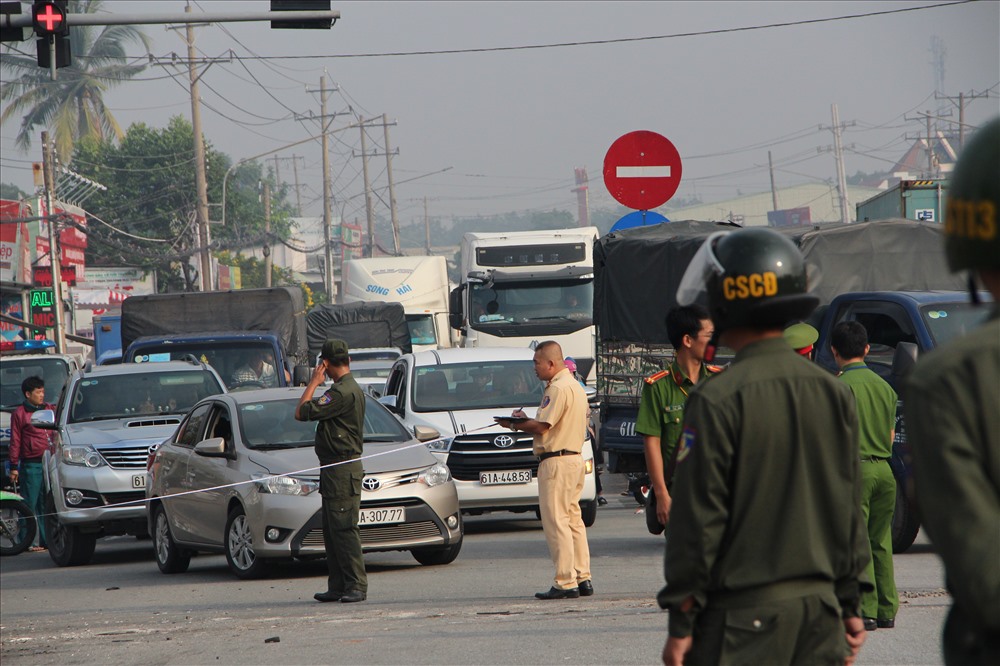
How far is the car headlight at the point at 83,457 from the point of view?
1475 centimetres

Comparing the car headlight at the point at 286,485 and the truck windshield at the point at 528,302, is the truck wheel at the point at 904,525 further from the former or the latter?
the truck windshield at the point at 528,302

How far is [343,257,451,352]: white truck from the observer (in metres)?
34.9

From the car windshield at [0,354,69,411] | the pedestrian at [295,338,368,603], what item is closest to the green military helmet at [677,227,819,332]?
the pedestrian at [295,338,368,603]

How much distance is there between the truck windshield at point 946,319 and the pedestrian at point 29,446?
1052 cm

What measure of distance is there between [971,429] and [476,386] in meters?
14.1

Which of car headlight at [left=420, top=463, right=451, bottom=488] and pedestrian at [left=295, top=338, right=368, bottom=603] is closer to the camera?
pedestrian at [left=295, top=338, right=368, bottom=603]

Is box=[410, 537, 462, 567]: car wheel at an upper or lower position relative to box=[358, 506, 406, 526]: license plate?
lower

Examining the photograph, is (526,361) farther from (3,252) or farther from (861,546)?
(3,252)

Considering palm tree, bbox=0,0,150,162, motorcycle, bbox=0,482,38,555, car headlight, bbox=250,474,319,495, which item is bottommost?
motorcycle, bbox=0,482,38,555

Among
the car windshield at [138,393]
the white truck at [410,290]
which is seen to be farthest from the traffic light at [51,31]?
the white truck at [410,290]

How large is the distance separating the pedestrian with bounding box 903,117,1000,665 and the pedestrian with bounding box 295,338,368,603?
8.14 m

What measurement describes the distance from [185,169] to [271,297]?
4849 cm

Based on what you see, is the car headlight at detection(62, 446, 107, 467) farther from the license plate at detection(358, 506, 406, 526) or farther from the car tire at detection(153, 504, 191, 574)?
the license plate at detection(358, 506, 406, 526)

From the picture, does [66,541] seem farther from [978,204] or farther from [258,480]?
[978,204]
